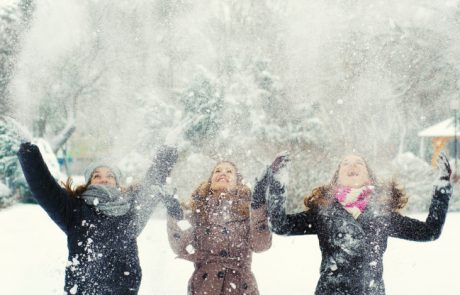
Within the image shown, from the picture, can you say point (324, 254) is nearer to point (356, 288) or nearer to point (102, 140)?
point (356, 288)

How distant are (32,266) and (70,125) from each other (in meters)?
13.3

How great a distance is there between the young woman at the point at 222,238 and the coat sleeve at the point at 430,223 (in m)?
0.80

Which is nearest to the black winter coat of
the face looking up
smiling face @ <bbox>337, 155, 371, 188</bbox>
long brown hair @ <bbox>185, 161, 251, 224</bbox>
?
smiling face @ <bbox>337, 155, 371, 188</bbox>

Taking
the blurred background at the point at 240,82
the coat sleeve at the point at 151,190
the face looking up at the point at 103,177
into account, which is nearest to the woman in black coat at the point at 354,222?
the coat sleeve at the point at 151,190

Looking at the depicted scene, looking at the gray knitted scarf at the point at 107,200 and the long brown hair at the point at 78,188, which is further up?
the long brown hair at the point at 78,188

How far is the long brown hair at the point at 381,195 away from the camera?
3.33 metres

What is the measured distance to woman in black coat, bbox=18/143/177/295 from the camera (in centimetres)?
320

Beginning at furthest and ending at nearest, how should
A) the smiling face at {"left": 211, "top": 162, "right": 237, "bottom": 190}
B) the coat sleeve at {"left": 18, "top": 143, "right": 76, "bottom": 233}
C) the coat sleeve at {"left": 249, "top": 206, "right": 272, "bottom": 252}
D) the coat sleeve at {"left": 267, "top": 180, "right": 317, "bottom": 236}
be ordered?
the smiling face at {"left": 211, "top": 162, "right": 237, "bottom": 190}
the coat sleeve at {"left": 249, "top": 206, "right": 272, "bottom": 252}
the coat sleeve at {"left": 267, "top": 180, "right": 317, "bottom": 236}
the coat sleeve at {"left": 18, "top": 143, "right": 76, "bottom": 233}

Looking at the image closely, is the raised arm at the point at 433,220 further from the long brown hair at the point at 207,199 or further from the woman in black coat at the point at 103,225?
the woman in black coat at the point at 103,225

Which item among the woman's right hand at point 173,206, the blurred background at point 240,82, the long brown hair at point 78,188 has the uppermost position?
the blurred background at point 240,82

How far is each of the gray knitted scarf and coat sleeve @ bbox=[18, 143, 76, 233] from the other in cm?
15

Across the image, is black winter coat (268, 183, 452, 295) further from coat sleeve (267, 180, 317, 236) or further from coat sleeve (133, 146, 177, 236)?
coat sleeve (133, 146, 177, 236)

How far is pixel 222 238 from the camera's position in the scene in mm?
3467

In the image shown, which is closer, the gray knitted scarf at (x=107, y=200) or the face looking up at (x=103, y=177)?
the gray knitted scarf at (x=107, y=200)
